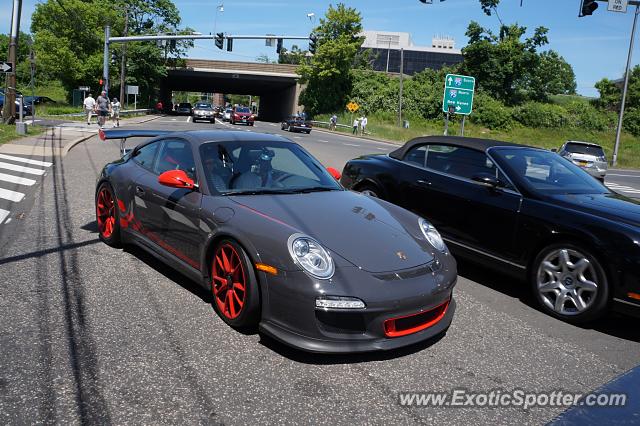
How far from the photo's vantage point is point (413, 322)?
3529mm

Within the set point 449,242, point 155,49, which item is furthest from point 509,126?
point 449,242

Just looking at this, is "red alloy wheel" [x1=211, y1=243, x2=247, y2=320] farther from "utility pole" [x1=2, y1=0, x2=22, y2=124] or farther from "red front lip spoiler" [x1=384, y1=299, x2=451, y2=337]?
"utility pole" [x1=2, y1=0, x2=22, y2=124]

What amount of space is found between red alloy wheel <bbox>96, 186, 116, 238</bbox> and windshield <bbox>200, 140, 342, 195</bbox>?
1.67 m

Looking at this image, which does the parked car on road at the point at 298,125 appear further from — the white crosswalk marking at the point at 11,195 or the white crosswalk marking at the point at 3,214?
the white crosswalk marking at the point at 3,214

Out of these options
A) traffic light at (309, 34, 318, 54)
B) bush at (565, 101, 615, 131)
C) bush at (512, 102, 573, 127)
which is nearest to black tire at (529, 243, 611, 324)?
traffic light at (309, 34, 318, 54)

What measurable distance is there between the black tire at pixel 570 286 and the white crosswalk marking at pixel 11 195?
7.22 m

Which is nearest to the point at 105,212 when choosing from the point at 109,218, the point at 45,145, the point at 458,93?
the point at 109,218

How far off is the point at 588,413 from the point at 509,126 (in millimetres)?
53213

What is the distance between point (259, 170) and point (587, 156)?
1811 cm

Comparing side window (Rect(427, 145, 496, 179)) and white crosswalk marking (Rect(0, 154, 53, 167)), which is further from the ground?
side window (Rect(427, 145, 496, 179))

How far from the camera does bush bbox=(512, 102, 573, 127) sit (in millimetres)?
51594

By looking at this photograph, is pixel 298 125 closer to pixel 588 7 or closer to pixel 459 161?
pixel 588 7

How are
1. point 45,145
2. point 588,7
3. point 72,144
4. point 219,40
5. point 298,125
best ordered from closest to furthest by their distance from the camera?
point 588,7 < point 45,145 < point 72,144 < point 219,40 < point 298,125

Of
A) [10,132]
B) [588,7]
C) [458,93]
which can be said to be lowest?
[10,132]
